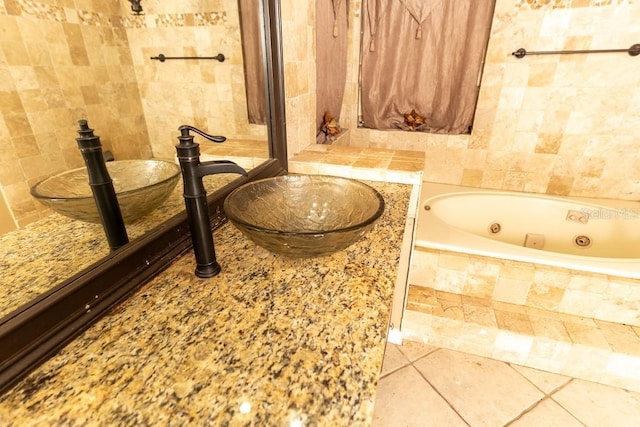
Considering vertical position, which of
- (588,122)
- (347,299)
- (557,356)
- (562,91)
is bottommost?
(557,356)

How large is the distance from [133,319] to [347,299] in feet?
1.20

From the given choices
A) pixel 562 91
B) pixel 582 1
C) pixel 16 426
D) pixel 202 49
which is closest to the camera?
pixel 16 426

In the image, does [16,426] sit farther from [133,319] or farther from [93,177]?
[93,177]

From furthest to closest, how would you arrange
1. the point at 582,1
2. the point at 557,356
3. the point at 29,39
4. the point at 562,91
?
1. the point at 562,91
2. the point at 582,1
3. the point at 557,356
4. the point at 29,39

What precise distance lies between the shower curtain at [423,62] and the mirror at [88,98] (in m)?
1.58

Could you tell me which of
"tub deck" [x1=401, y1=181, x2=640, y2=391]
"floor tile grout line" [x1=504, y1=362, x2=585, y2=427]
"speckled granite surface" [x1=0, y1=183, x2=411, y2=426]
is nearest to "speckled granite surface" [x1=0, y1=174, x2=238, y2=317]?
"speckled granite surface" [x1=0, y1=183, x2=411, y2=426]

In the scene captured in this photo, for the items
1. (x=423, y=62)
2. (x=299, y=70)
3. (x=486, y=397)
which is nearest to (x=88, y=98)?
(x=299, y=70)

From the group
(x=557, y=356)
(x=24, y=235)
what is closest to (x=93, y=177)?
(x=24, y=235)

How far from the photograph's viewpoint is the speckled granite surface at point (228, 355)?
40 centimetres

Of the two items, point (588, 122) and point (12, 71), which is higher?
point (12, 71)

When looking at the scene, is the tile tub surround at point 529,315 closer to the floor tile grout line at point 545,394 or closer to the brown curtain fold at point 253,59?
the floor tile grout line at point 545,394

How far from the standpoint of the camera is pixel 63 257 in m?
0.58

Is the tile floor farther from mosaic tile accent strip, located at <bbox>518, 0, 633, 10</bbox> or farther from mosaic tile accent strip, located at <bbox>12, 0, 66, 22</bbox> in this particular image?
mosaic tile accent strip, located at <bbox>518, 0, 633, 10</bbox>

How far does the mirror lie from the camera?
1.60ft
